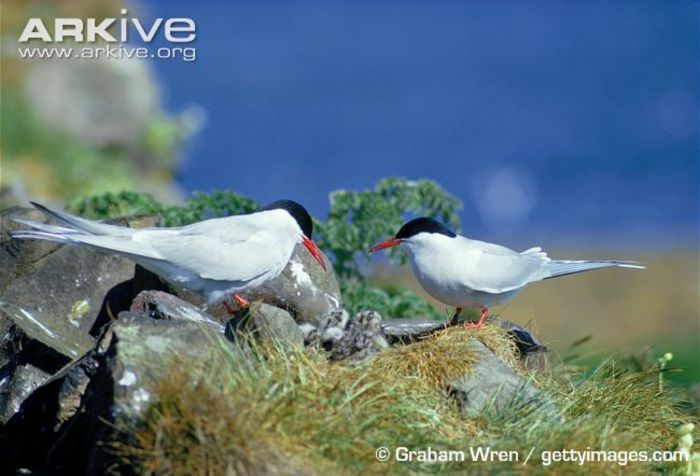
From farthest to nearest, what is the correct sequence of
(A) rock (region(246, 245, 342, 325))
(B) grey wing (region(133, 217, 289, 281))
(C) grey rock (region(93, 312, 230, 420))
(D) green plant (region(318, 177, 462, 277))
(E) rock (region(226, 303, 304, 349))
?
(D) green plant (region(318, 177, 462, 277)) → (A) rock (region(246, 245, 342, 325)) → (B) grey wing (region(133, 217, 289, 281)) → (E) rock (region(226, 303, 304, 349)) → (C) grey rock (region(93, 312, 230, 420))

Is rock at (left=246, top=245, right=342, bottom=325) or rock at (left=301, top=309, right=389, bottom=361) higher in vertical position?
rock at (left=246, top=245, right=342, bottom=325)

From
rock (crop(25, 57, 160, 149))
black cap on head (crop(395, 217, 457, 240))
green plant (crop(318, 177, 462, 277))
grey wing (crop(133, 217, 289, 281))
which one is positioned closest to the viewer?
grey wing (crop(133, 217, 289, 281))

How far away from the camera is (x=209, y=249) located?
5.28 metres

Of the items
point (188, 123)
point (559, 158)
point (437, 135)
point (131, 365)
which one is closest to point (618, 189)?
point (559, 158)

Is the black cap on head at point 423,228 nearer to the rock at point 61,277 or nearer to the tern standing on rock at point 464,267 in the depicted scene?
the tern standing on rock at point 464,267

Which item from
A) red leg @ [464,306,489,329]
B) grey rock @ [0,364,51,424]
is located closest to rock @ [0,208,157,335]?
grey rock @ [0,364,51,424]

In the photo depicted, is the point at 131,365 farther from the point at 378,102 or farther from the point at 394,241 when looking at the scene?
the point at 378,102

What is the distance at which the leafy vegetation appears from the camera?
269 inches

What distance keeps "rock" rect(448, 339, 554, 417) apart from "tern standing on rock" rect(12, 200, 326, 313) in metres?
1.11

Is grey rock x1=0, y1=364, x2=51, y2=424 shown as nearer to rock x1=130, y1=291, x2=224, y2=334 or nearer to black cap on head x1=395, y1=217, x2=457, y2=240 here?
rock x1=130, y1=291, x2=224, y2=334

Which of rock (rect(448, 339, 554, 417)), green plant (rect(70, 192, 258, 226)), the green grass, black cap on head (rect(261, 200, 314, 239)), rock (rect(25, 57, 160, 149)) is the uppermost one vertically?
rock (rect(25, 57, 160, 149))

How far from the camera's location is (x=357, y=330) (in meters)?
5.18

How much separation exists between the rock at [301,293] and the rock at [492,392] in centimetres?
117

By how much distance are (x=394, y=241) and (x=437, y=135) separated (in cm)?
2486
